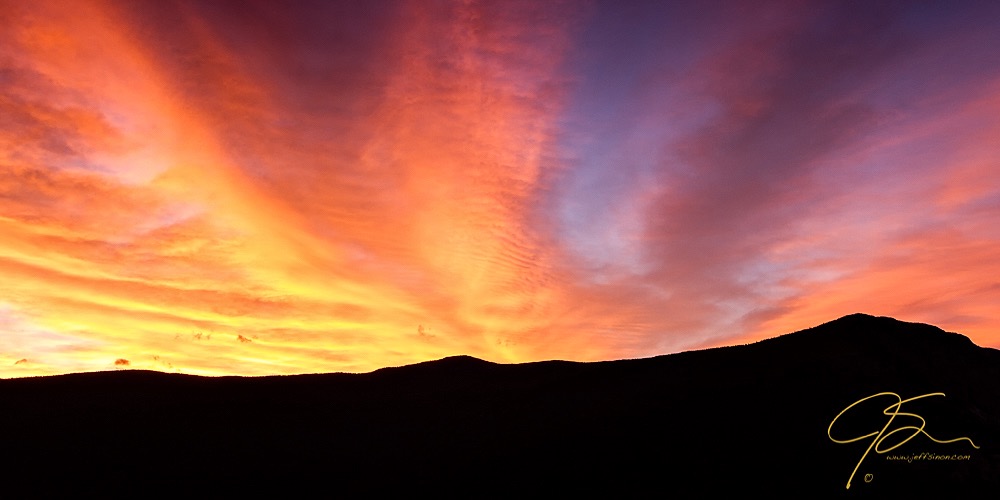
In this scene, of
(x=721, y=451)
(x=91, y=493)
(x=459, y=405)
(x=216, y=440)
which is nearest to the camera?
(x=721, y=451)

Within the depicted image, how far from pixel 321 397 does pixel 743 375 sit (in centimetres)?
1788

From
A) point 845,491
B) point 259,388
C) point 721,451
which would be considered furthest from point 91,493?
point 845,491

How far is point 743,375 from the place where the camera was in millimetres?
18547

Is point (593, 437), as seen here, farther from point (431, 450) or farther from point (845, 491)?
point (845, 491)

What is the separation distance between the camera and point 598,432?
55.1 feet

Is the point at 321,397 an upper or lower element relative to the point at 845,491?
upper

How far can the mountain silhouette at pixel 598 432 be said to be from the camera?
43.0 ft

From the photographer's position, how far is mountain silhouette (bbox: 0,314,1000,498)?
13094mm

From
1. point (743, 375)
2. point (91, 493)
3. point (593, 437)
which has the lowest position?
point (91, 493)

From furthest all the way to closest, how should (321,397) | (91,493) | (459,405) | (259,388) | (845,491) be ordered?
(259,388) → (321,397) → (459,405) → (91,493) → (845,491)
